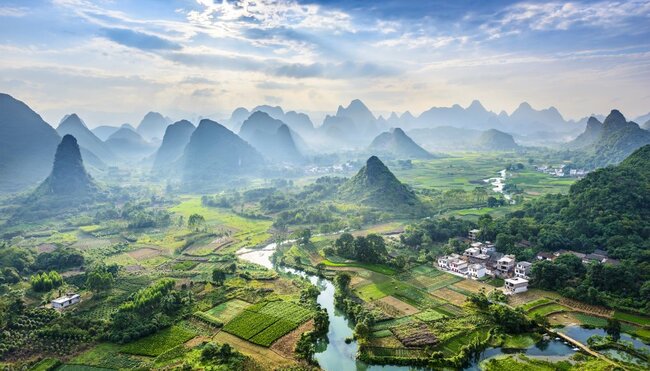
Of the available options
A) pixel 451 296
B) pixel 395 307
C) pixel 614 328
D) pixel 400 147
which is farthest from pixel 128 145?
pixel 614 328

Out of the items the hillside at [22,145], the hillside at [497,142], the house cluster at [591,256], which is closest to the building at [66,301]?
the house cluster at [591,256]

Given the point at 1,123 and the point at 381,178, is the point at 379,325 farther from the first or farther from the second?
the point at 1,123

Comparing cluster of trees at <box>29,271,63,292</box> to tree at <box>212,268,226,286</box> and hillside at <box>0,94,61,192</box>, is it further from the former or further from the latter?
hillside at <box>0,94,61,192</box>

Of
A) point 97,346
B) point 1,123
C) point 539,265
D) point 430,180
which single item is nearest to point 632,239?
point 539,265

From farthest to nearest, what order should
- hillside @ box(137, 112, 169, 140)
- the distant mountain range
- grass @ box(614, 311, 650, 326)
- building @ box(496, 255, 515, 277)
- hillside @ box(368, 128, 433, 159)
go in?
hillside @ box(137, 112, 169, 140), hillside @ box(368, 128, 433, 159), the distant mountain range, building @ box(496, 255, 515, 277), grass @ box(614, 311, 650, 326)

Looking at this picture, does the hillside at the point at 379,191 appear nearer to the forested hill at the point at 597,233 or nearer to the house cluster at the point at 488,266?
the forested hill at the point at 597,233

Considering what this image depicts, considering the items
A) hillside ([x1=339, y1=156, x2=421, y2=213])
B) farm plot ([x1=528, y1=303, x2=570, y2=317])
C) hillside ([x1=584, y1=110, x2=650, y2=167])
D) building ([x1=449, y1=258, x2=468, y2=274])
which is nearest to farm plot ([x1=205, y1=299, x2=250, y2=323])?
building ([x1=449, y1=258, x2=468, y2=274])
